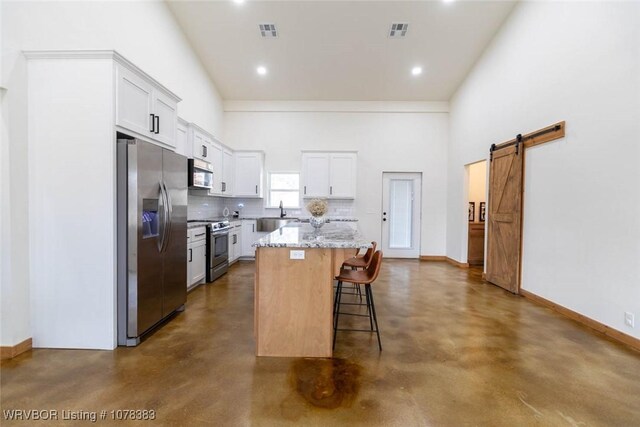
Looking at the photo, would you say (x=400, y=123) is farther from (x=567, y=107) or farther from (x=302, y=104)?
(x=567, y=107)

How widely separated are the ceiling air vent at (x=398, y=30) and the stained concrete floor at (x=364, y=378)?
4494mm

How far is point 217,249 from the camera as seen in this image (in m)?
4.81

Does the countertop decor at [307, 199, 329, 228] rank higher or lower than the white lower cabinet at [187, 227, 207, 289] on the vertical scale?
higher

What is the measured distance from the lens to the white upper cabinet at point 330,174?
256 inches

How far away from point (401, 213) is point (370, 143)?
1.85 metres

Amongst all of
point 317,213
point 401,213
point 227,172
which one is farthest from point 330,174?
point 317,213

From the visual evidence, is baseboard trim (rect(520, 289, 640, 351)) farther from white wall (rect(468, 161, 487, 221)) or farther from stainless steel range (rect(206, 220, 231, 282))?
stainless steel range (rect(206, 220, 231, 282))

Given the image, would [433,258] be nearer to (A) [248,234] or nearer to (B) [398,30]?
(A) [248,234]

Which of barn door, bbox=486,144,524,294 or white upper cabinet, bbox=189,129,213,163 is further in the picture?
white upper cabinet, bbox=189,129,213,163

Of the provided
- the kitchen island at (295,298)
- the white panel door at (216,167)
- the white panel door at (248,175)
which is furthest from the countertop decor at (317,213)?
the white panel door at (248,175)

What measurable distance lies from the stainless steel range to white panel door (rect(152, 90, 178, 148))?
5.49 feet

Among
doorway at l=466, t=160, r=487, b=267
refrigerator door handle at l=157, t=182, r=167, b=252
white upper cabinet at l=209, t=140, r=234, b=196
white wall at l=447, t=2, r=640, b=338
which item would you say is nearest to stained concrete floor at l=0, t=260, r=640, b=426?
white wall at l=447, t=2, r=640, b=338

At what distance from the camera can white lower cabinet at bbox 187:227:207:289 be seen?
4.03 meters

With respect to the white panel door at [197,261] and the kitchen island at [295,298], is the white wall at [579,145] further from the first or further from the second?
the white panel door at [197,261]
